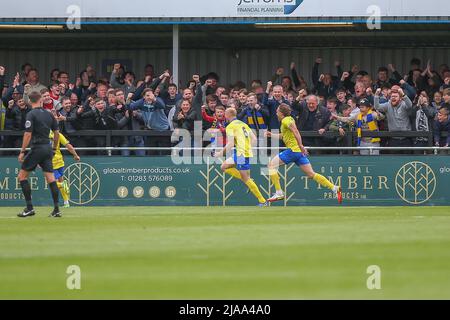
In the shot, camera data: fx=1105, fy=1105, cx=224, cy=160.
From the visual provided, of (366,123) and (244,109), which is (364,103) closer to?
(366,123)

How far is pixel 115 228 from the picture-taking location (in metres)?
15.7

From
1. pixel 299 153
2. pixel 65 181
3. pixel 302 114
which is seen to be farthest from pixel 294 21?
pixel 65 181

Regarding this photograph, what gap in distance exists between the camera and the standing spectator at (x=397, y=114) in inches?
953

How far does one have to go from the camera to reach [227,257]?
11.4 m

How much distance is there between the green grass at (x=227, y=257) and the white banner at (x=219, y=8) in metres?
9.98

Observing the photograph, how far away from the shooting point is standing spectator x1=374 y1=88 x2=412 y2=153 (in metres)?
24.2

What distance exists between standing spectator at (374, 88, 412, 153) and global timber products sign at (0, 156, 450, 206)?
1.54 ft

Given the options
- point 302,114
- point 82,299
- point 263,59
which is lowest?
point 82,299

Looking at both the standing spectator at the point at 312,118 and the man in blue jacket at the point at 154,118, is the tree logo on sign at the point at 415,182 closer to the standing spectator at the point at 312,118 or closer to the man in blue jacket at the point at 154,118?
the standing spectator at the point at 312,118

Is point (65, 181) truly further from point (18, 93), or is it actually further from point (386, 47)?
point (386, 47)

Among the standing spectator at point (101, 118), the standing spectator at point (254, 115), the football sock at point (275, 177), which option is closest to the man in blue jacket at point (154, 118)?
the standing spectator at point (101, 118)

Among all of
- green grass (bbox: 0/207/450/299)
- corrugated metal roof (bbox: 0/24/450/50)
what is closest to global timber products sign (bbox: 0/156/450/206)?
corrugated metal roof (bbox: 0/24/450/50)

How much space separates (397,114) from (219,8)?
5.31m

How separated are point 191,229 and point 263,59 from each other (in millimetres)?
17418
